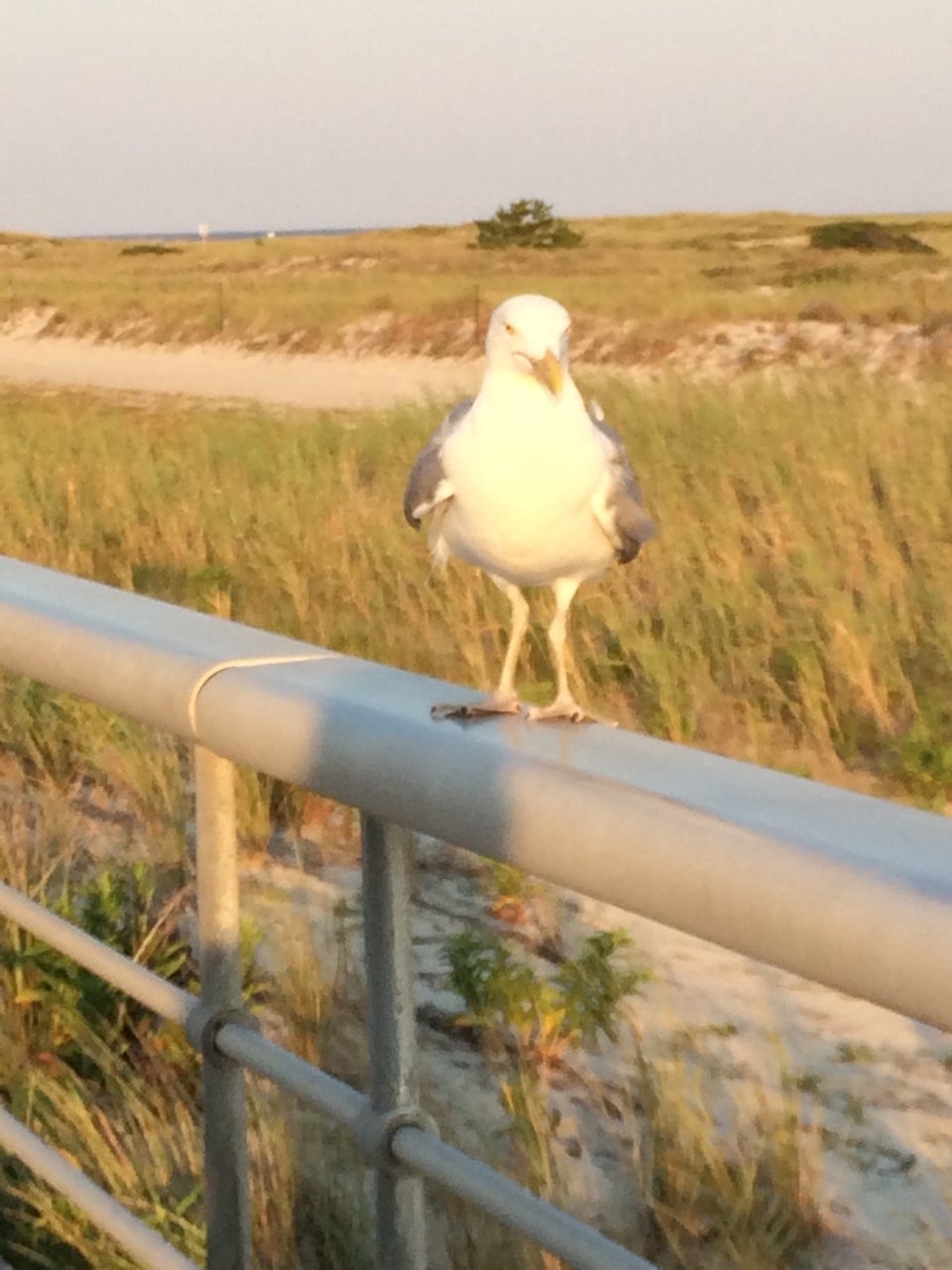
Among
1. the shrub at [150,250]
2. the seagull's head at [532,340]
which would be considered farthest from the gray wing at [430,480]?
the shrub at [150,250]

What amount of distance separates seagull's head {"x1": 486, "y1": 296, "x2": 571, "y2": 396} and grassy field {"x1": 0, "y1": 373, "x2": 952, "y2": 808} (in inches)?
71.3

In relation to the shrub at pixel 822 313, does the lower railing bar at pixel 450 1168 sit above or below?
above

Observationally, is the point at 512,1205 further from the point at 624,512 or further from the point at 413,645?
the point at 413,645

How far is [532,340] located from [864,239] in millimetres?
47759

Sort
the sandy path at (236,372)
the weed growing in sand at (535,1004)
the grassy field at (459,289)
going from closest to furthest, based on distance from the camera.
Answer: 1. the weed growing in sand at (535,1004)
2. the sandy path at (236,372)
3. the grassy field at (459,289)

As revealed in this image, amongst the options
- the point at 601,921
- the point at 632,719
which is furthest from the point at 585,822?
Result: the point at 632,719

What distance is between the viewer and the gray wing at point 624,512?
2.37 metres

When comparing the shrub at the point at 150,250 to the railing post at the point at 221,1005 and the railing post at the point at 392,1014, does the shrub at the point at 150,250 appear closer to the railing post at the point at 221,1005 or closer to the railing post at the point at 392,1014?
the railing post at the point at 221,1005

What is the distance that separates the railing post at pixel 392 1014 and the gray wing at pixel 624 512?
3.80 ft

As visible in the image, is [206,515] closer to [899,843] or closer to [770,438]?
[770,438]

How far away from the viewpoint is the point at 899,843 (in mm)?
911

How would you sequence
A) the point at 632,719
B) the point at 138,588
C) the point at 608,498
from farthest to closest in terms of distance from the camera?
the point at 138,588
the point at 632,719
the point at 608,498

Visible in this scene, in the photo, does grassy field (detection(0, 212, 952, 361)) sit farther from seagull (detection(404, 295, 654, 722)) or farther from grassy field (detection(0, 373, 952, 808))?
seagull (detection(404, 295, 654, 722))

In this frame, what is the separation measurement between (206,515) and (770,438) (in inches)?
98.7
